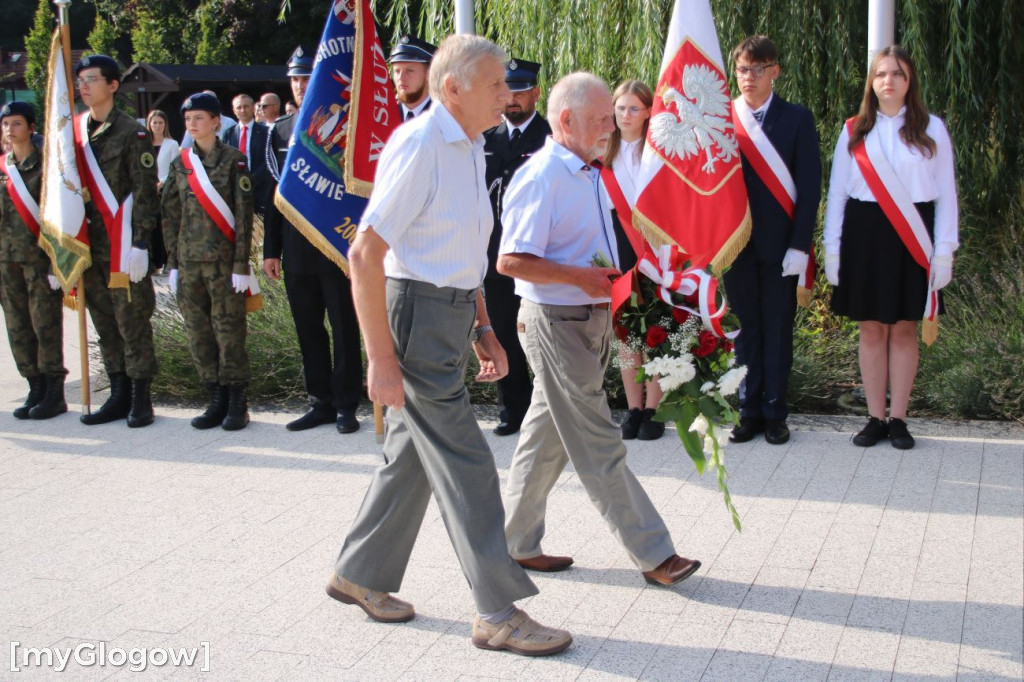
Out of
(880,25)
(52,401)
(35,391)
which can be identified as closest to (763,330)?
(880,25)

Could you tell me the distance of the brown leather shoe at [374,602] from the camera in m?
4.20

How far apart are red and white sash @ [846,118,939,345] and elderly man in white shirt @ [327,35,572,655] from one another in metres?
3.12

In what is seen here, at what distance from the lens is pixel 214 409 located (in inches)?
294

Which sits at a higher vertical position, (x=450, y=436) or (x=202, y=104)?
(x=202, y=104)

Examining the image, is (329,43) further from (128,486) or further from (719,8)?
(719,8)

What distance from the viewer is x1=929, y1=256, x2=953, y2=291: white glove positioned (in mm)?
6219

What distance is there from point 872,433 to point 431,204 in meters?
3.69

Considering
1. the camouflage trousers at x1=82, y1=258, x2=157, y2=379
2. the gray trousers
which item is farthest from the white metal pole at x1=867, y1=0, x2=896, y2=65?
the camouflage trousers at x1=82, y1=258, x2=157, y2=379

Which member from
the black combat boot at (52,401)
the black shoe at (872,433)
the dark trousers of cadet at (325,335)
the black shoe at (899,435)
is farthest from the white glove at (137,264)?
the black shoe at (899,435)

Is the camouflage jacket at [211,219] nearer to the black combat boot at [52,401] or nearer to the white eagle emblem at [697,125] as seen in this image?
the black combat boot at [52,401]

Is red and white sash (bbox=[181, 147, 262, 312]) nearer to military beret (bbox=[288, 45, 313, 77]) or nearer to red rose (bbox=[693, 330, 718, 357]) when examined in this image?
military beret (bbox=[288, 45, 313, 77])

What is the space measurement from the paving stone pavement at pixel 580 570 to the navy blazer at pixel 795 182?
116 centimetres

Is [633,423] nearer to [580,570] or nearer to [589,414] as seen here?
[580,570]

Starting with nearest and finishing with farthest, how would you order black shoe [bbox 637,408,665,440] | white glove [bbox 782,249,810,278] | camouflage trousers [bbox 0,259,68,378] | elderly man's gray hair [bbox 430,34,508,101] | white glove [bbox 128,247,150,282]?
elderly man's gray hair [bbox 430,34,508,101] → white glove [bbox 782,249,810,278] → black shoe [bbox 637,408,665,440] → white glove [bbox 128,247,150,282] → camouflage trousers [bbox 0,259,68,378]
